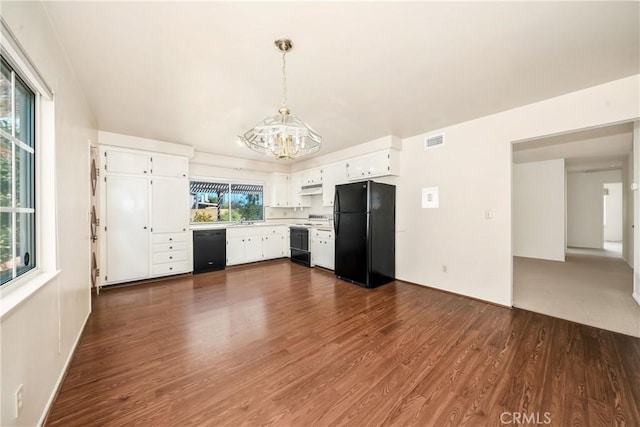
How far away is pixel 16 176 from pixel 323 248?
431 cm

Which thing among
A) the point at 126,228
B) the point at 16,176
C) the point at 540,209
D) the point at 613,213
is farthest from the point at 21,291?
the point at 613,213

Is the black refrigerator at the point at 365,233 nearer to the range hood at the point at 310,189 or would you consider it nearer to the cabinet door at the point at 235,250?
the range hood at the point at 310,189

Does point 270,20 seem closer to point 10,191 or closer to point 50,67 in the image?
point 50,67

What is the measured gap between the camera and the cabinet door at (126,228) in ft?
13.0

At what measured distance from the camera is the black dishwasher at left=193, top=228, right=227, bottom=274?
487cm

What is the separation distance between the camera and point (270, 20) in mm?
1645

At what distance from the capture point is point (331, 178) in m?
5.26

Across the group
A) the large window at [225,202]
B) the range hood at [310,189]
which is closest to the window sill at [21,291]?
the large window at [225,202]

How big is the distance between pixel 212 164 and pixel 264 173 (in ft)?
4.49

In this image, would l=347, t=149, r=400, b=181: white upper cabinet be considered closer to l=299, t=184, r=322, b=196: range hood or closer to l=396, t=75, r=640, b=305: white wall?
l=396, t=75, r=640, b=305: white wall

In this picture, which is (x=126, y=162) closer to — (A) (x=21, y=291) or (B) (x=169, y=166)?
(B) (x=169, y=166)

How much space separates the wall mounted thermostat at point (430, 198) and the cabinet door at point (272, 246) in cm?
364

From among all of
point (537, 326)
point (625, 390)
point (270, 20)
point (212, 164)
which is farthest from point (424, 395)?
point (212, 164)

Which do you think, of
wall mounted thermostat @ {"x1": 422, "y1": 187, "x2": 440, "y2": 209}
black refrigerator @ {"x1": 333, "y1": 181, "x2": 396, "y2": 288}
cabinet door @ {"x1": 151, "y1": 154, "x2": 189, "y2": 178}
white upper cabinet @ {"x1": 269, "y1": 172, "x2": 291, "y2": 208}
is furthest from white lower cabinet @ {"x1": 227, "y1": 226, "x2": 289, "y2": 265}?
wall mounted thermostat @ {"x1": 422, "y1": 187, "x2": 440, "y2": 209}
